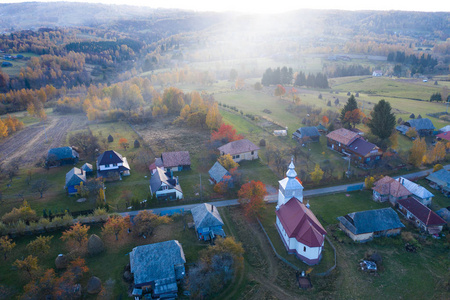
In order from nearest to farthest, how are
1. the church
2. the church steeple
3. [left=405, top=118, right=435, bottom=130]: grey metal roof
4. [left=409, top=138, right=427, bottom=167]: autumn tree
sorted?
the church → the church steeple → [left=409, top=138, right=427, bottom=167]: autumn tree → [left=405, top=118, right=435, bottom=130]: grey metal roof

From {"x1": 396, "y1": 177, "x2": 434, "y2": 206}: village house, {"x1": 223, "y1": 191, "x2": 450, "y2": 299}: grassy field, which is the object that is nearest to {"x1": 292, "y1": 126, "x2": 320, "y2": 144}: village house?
{"x1": 396, "y1": 177, "x2": 434, "y2": 206}: village house

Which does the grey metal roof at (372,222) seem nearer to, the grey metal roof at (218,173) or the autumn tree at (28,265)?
the grey metal roof at (218,173)

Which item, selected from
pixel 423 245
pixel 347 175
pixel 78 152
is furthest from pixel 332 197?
pixel 78 152

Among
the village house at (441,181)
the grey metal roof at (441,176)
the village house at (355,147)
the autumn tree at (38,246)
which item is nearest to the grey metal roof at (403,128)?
the village house at (355,147)

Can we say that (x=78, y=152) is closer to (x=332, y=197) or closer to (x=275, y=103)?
(x=332, y=197)

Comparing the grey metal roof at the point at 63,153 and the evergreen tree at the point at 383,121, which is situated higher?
the evergreen tree at the point at 383,121

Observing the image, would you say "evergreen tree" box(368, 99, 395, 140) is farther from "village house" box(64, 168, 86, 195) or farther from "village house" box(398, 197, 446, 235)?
"village house" box(64, 168, 86, 195)
